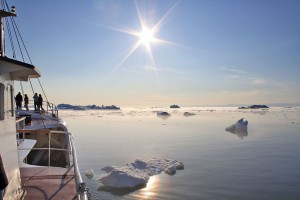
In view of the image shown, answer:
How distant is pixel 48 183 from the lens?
9383 millimetres

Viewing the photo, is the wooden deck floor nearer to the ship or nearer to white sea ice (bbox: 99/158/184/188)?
the ship

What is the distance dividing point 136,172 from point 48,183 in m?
9.80

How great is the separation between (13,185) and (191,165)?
52.8ft

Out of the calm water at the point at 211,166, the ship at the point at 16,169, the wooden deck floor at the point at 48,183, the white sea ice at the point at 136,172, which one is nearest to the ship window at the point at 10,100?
the ship at the point at 16,169

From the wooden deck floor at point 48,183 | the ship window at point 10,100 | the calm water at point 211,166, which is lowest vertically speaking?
the calm water at point 211,166

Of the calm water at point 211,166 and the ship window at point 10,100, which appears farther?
the calm water at point 211,166

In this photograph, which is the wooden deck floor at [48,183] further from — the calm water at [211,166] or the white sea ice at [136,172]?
the white sea ice at [136,172]

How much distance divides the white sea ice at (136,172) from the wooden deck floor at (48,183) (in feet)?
20.1

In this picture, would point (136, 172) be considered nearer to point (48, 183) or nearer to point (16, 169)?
point (48, 183)

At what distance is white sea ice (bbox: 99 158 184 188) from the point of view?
16.8 meters

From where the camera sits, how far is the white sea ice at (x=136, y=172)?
16.8 m

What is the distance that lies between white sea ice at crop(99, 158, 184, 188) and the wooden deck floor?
6.14 m

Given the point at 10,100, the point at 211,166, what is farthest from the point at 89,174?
the point at 10,100

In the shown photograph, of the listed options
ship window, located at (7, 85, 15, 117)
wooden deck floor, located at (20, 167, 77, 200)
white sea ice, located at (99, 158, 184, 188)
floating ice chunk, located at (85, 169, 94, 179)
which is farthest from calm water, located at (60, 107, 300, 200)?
ship window, located at (7, 85, 15, 117)
